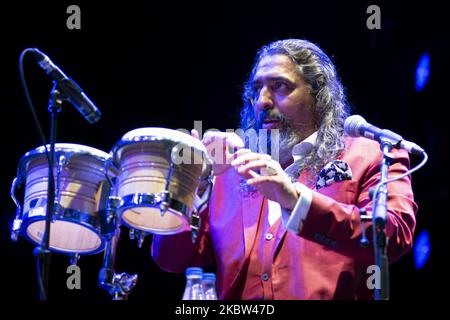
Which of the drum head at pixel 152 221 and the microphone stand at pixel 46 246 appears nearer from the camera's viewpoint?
the microphone stand at pixel 46 246

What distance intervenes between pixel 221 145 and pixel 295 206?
0.48 metres

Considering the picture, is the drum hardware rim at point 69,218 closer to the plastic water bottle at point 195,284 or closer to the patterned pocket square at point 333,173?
the plastic water bottle at point 195,284

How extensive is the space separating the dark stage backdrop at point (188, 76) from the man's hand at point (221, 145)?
1.78 m

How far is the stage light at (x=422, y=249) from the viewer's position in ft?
16.2

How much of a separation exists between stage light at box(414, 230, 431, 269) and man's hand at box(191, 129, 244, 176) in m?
2.32

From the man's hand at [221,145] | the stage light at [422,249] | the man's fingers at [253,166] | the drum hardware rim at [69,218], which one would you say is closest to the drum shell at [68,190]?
the drum hardware rim at [69,218]

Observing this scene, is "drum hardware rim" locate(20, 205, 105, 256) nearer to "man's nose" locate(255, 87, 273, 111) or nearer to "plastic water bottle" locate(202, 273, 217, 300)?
"plastic water bottle" locate(202, 273, 217, 300)

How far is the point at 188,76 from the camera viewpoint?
5.31 m

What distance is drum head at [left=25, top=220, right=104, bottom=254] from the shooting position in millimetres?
3223

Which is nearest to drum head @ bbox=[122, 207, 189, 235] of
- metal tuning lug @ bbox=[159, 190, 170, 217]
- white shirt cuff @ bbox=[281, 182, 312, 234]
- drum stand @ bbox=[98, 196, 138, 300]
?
drum stand @ bbox=[98, 196, 138, 300]

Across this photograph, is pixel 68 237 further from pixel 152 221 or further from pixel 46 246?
pixel 46 246

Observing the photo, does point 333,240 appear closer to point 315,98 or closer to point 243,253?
point 243,253

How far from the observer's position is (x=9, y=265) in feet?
15.8

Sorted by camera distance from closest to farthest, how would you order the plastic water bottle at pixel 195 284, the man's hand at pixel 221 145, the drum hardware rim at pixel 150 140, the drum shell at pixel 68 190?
the plastic water bottle at pixel 195 284, the drum hardware rim at pixel 150 140, the drum shell at pixel 68 190, the man's hand at pixel 221 145
